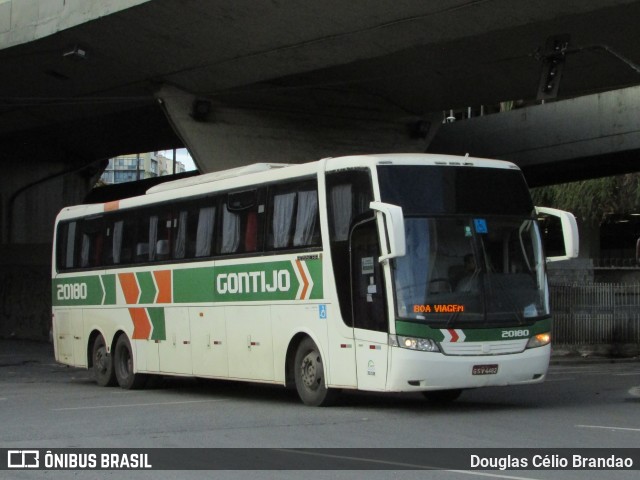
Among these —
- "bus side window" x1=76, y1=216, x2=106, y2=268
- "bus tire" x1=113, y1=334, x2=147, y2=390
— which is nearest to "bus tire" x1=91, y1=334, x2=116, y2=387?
"bus tire" x1=113, y1=334, x2=147, y2=390

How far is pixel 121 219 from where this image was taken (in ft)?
68.8

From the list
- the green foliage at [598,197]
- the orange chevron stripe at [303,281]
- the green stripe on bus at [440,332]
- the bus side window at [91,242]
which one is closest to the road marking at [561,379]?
the green stripe on bus at [440,332]

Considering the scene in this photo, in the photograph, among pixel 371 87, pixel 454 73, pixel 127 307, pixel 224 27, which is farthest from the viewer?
pixel 371 87

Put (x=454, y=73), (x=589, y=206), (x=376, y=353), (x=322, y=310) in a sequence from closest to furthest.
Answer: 1. (x=376, y=353)
2. (x=322, y=310)
3. (x=454, y=73)
4. (x=589, y=206)

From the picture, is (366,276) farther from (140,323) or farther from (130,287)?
(130,287)

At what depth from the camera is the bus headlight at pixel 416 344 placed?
555 inches

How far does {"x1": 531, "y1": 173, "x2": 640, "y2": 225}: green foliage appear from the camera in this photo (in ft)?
154

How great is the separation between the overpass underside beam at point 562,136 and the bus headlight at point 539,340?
18616 millimetres

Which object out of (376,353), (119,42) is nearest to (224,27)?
(119,42)

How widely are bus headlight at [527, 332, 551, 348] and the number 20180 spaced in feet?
34.6

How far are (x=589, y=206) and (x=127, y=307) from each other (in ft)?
99.7

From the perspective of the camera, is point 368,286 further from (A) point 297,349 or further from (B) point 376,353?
(A) point 297,349

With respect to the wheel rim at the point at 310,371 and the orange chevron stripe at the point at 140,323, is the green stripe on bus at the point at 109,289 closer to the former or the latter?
the orange chevron stripe at the point at 140,323

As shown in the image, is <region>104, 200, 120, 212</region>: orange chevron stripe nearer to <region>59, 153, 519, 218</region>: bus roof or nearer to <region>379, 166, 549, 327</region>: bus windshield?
<region>59, 153, 519, 218</region>: bus roof
